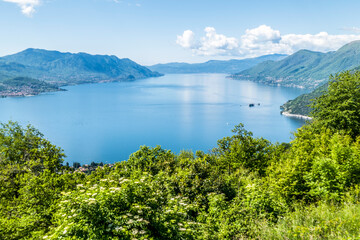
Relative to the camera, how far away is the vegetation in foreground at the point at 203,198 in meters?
6.62

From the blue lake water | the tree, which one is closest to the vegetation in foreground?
the tree

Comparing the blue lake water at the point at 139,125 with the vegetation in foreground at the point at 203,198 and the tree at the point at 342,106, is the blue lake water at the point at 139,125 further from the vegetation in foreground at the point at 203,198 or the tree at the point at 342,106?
the vegetation in foreground at the point at 203,198

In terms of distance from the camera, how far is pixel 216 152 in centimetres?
2839

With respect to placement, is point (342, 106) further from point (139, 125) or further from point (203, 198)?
point (139, 125)

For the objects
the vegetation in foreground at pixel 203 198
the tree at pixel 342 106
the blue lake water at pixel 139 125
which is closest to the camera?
the vegetation in foreground at pixel 203 198

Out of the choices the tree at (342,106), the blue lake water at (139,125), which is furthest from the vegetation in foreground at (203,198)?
the blue lake water at (139,125)

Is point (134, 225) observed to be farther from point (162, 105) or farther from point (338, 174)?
point (162, 105)

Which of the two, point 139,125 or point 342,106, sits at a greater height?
point 342,106

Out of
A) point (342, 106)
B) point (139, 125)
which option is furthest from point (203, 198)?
point (139, 125)

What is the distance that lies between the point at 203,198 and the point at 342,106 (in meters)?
17.1

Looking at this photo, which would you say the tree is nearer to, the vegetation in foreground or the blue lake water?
the vegetation in foreground

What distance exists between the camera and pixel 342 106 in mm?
21656

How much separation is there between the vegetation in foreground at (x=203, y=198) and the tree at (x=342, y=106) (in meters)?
0.09

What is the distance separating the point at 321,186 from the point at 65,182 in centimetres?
1554
